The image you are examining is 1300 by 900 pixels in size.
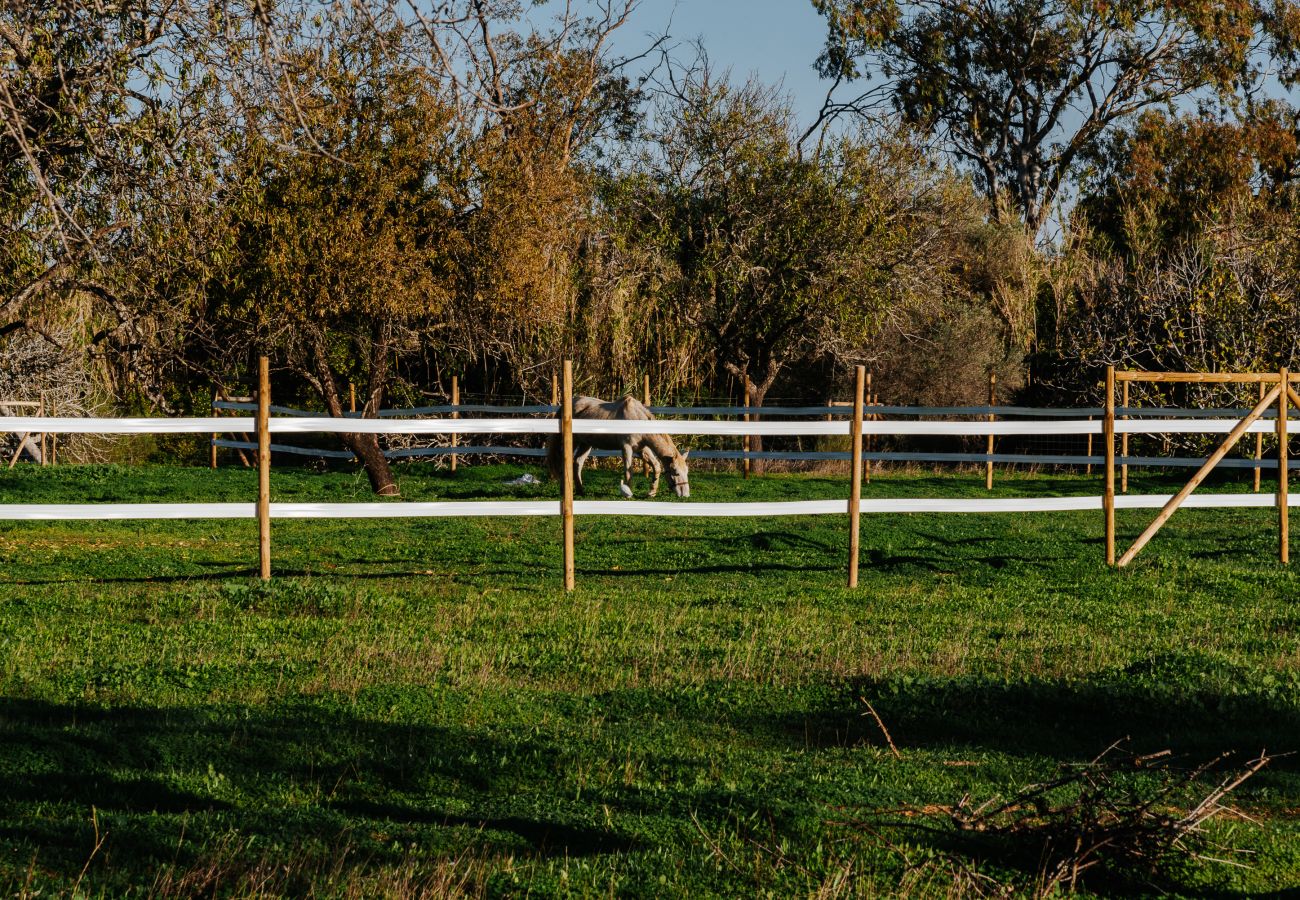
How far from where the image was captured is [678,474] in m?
19.9

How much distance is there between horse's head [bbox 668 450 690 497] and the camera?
64.9ft

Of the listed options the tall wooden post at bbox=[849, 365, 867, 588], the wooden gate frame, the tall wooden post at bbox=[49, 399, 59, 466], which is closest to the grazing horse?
the tall wooden post at bbox=[849, 365, 867, 588]

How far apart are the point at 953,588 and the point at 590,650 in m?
4.00

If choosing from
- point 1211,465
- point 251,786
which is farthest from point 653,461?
point 251,786

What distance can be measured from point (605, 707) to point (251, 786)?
2.14 metres

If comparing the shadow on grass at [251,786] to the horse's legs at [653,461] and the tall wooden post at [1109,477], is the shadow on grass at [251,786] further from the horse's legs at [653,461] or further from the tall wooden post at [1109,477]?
the horse's legs at [653,461]

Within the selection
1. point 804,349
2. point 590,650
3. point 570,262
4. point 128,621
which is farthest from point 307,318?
point 590,650

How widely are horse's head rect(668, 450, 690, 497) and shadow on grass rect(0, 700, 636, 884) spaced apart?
1320 centimetres

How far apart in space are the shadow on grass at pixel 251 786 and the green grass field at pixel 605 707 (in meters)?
0.02

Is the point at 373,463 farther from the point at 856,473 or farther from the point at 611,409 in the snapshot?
the point at 856,473

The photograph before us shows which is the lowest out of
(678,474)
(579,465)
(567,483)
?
(678,474)

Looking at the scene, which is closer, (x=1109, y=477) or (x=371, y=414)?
(x=1109, y=477)

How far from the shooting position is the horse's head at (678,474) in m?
19.8

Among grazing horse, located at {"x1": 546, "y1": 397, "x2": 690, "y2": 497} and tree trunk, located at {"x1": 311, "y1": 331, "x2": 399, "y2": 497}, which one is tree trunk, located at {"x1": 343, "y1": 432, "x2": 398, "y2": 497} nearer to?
tree trunk, located at {"x1": 311, "y1": 331, "x2": 399, "y2": 497}
